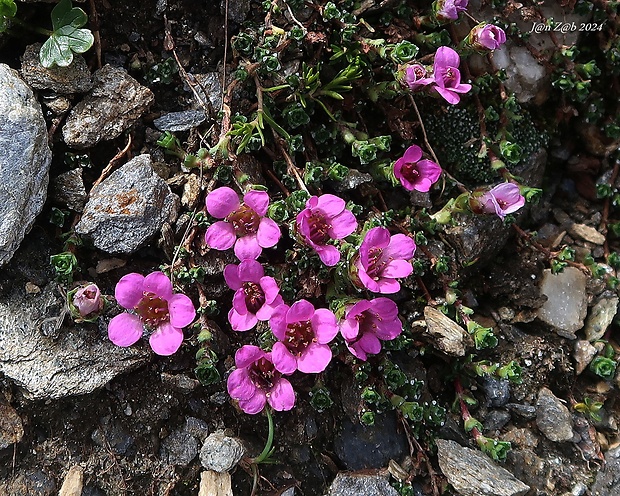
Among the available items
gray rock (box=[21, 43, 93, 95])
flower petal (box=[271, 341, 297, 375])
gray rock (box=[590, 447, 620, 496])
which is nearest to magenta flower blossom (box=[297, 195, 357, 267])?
flower petal (box=[271, 341, 297, 375])

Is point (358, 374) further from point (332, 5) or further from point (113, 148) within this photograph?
point (332, 5)

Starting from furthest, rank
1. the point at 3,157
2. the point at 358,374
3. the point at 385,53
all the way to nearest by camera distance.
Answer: the point at 385,53
the point at 358,374
the point at 3,157

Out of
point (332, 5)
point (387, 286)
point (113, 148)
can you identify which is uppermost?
point (332, 5)

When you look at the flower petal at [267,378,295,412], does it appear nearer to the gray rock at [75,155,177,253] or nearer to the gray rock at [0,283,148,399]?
the gray rock at [0,283,148,399]

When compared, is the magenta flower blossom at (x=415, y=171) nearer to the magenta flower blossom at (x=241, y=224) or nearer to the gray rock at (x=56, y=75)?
the magenta flower blossom at (x=241, y=224)

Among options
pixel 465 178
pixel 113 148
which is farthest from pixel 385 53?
pixel 113 148

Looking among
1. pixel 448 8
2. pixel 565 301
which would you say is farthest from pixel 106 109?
pixel 565 301
